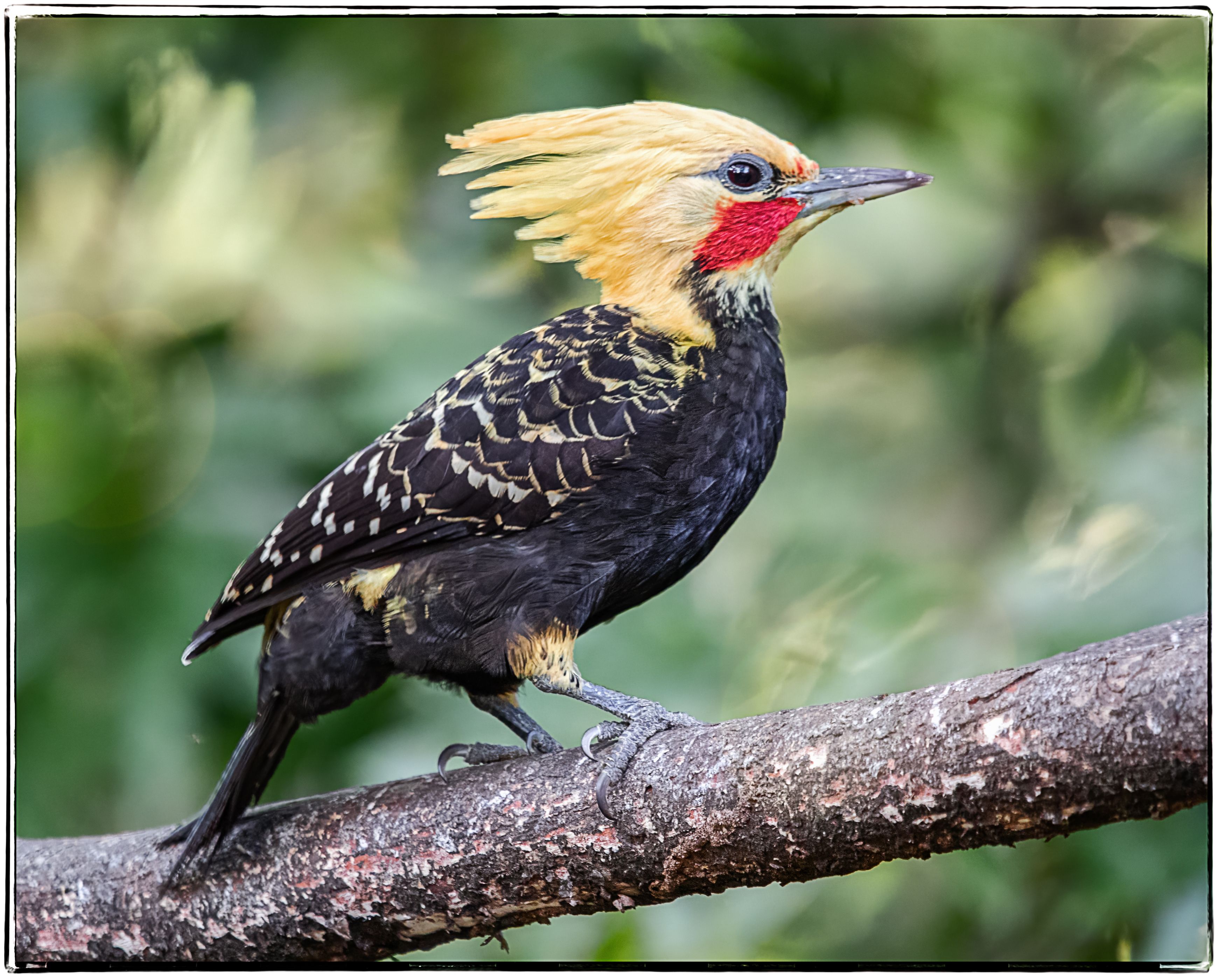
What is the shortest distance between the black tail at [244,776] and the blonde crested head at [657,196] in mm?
921

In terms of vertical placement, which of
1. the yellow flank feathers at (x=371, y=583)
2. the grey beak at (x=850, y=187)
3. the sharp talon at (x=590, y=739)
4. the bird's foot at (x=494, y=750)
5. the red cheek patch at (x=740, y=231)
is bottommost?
the bird's foot at (x=494, y=750)

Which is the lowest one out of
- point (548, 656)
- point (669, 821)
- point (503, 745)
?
point (503, 745)

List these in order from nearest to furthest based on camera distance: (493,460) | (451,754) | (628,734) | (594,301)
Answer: (628,734) < (493,460) < (451,754) < (594,301)

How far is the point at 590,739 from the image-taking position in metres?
1.71

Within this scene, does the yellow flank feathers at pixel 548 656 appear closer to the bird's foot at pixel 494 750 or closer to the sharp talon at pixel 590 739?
the sharp talon at pixel 590 739

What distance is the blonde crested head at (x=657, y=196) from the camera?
189 centimetres

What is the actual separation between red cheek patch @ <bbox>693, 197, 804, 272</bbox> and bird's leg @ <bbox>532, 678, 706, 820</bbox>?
0.75 meters

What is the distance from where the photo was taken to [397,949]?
184 centimetres

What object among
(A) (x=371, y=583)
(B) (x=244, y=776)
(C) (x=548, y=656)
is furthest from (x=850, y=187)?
(B) (x=244, y=776)

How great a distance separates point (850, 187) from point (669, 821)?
3.52 ft

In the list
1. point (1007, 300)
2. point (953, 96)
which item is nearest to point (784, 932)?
point (1007, 300)

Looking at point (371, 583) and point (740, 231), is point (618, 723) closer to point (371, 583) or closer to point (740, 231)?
point (371, 583)

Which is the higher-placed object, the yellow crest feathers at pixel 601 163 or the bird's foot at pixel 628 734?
the yellow crest feathers at pixel 601 163

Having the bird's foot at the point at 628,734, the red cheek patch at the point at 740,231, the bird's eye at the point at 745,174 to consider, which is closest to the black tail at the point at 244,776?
the bird's foot at the point at 628,734
